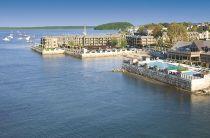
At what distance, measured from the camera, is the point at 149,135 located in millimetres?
15719

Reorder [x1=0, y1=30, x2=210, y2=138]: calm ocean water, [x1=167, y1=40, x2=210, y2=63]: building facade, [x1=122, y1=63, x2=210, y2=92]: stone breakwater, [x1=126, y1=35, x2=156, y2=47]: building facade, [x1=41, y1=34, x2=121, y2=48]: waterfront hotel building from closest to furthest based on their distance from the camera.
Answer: [x1=0, y1=30, x2=210, y2=138]: calm ocean water → [x1=122, y1=63, x2=210, y2=92]: stone breakwater → [x1=167, y1=40, x2=210, y2=63]: building facade → [x1=126, y1=35, x2=156, y2=47]: building facade → [x1=41, y1=34, x2=121, y2=48]: waterfront hotel building

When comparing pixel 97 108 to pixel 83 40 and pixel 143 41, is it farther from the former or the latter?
pixel 83 40

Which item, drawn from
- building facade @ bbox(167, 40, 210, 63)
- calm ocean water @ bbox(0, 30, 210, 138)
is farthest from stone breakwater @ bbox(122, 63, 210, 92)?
building facade @ bbox(167, 40, 210, 63)

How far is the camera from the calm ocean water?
16.3m

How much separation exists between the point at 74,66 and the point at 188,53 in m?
11.3

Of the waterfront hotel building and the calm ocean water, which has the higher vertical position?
the waterfront hotel building

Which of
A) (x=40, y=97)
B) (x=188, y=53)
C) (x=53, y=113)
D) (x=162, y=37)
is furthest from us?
(x=162, y=37)

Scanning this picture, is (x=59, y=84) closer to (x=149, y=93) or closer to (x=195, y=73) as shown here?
(x=149, y=93)

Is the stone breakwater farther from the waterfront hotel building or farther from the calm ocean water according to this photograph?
the waterfront hotel building

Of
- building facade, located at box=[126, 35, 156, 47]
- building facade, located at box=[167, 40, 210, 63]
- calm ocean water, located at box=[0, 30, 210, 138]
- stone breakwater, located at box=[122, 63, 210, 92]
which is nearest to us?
calm ocean water, located at box=[0, 30, 210, 138]

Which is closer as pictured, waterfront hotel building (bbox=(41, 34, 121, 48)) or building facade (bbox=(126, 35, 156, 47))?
building facade (bbox=(126, 35, 156, 47))

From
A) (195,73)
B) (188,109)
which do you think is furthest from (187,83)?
(188,109)

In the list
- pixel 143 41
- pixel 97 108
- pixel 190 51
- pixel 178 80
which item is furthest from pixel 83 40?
pixel 97 108

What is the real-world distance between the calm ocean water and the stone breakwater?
695 mm
